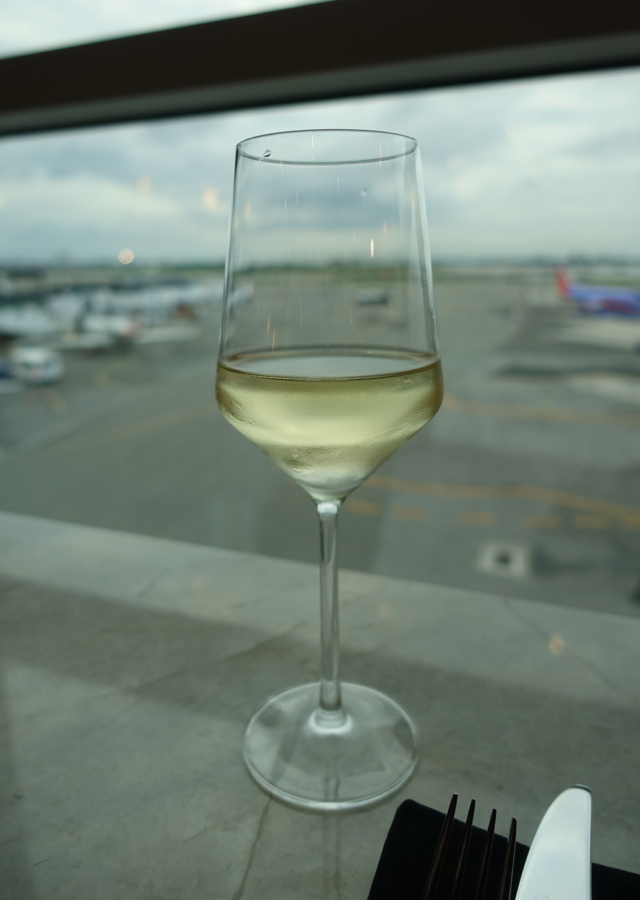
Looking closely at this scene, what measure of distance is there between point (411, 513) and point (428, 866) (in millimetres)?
8426

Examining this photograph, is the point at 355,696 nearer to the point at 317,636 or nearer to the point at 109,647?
the point at 317,636

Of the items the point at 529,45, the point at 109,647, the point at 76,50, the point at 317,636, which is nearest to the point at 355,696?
the point at 317,636

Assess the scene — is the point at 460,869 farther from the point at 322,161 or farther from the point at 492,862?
the point at 322,161

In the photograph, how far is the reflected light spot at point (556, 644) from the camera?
0.43 metres

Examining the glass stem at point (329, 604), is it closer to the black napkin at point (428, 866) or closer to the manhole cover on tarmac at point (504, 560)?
the black napkin at point (428, 866)

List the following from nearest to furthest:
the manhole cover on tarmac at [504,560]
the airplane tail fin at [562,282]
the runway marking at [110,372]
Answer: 1. the airplane tail fin at [562,282]
2. the manhole cover on tarmac at [504,560]
3. the runway marking at [110,372]

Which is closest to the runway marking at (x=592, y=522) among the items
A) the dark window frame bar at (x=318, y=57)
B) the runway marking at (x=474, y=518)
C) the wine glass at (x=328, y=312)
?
the runway marking at (x=474, y=518)

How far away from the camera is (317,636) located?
1.46 ft

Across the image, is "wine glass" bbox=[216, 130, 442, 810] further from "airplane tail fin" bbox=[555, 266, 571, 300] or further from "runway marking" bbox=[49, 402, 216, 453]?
"runway marking" bbox=[49, 402, 216, 453]

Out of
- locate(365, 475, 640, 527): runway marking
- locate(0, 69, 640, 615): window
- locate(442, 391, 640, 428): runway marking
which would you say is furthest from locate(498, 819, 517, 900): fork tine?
locate(442, 391, 640, 428): runway marking

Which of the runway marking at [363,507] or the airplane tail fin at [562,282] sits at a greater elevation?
the airplane tail fin at [562,282]

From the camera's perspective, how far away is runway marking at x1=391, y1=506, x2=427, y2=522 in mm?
8430

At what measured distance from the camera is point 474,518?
8.27m

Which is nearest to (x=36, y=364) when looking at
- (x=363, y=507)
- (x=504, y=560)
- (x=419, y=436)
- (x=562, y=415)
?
(x=363, y=507)
